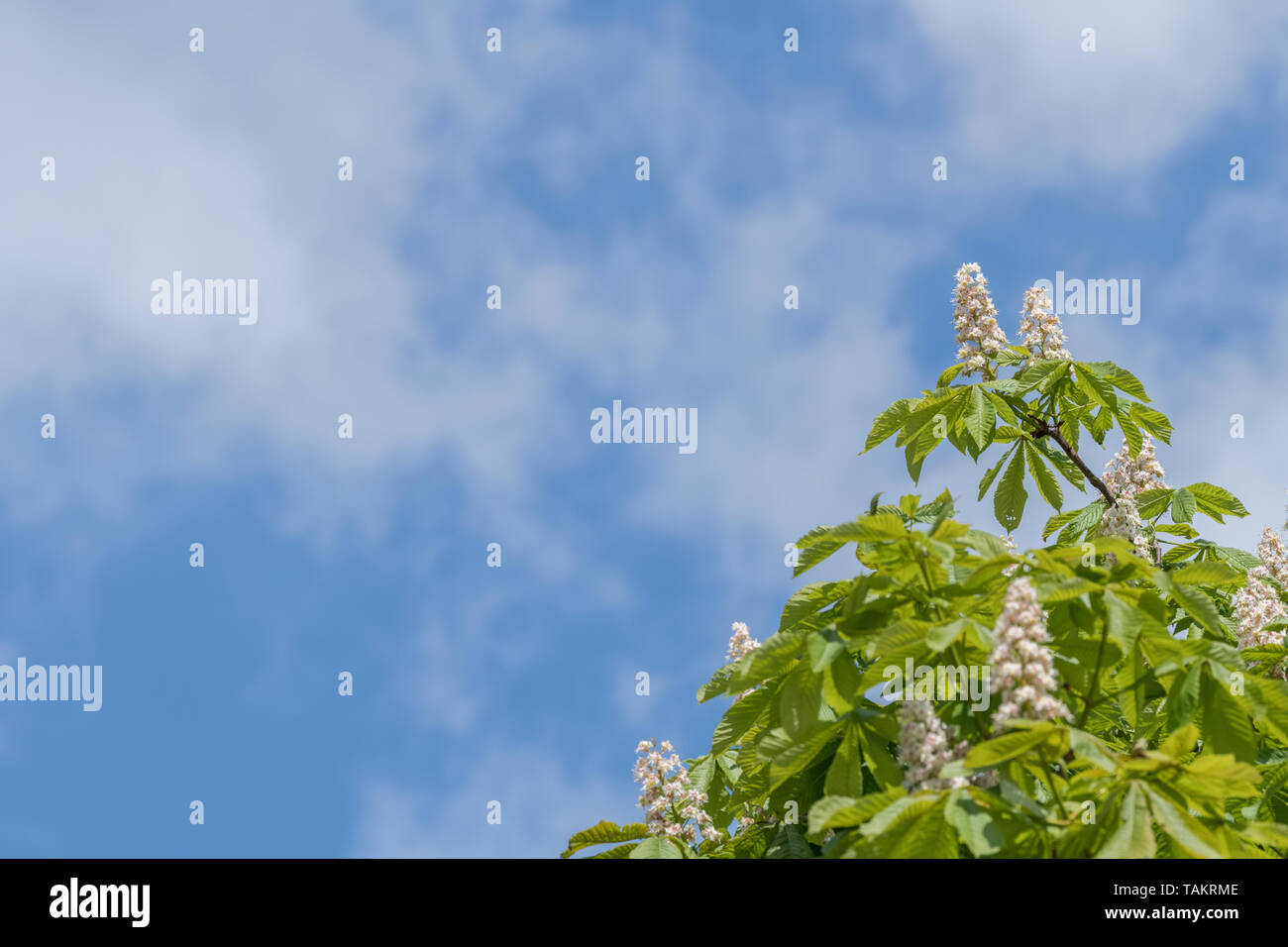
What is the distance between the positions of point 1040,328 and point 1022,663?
14.7 feet

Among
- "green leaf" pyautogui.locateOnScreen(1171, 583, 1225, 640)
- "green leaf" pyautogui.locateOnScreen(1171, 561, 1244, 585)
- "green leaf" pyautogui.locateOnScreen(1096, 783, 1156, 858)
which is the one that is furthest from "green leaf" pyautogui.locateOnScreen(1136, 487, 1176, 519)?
"green leaf" pyautogui.locateOnScreen(1096, 783, 1156, 858)

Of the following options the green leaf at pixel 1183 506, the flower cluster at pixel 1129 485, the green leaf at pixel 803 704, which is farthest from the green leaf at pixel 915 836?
the green leaf at pixel 1183 506

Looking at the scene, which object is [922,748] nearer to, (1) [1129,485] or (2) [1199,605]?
(2) [1199,605]

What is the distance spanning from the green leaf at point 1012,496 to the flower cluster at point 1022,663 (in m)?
3.72

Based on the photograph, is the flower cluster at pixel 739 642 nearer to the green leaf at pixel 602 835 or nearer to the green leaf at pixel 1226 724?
the green leaf at pixel 602 835

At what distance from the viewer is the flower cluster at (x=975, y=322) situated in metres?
7.32

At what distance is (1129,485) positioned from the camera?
8086 mm

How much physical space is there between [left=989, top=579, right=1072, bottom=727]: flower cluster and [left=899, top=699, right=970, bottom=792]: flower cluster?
30 cm

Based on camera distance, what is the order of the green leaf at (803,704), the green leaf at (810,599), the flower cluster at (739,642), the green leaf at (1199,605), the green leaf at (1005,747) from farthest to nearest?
the flower cluster at (739,642), the green leaf at (810,599), the green leaf at (1199,605), the green leaf at (803,704), the green leaf at (1005,747)

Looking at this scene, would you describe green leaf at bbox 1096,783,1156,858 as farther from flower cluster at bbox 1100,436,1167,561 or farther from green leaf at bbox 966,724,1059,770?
flower cluster at bbox 1100,436,1167,561

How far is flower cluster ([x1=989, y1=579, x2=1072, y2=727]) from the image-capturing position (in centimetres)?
372

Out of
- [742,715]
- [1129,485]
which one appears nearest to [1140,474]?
[1129,485]
